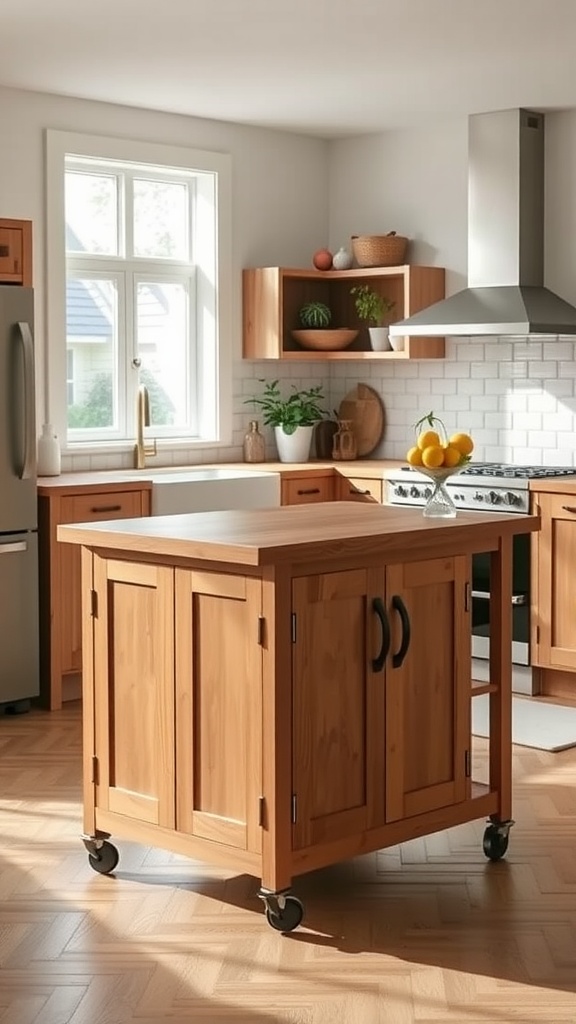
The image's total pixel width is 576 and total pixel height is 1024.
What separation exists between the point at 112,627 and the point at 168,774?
17.9 inches

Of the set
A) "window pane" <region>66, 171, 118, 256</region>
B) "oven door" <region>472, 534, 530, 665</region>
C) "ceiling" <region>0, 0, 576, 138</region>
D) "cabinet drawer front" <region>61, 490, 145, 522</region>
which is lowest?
"oven door" <region>472, 534, 530, 665</region>

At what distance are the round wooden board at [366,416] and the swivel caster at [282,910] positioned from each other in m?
4.76

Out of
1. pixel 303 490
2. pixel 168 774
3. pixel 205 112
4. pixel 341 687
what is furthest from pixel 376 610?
pixel 205 112

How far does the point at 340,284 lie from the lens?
8.58 metres

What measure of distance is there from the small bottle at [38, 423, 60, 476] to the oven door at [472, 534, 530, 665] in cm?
204

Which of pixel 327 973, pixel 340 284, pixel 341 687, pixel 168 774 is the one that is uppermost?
pixel 340 284

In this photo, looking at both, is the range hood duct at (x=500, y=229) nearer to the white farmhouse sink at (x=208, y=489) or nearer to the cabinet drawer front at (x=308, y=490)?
the cabinet drawer front at (x=308, y=490)

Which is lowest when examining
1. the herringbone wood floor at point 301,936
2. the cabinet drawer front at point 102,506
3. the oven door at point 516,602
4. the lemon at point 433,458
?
the herringbone wood floor at point 301,936

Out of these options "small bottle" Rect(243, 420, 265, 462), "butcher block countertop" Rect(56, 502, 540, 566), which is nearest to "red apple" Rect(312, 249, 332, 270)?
"small bottle" Rect(243, 420, 265, 462)

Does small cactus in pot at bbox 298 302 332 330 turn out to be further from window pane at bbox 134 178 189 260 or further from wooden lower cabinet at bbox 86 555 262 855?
wooden lower cabinet at bbox 86 555 262 855

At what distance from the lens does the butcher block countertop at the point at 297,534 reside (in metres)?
3.87

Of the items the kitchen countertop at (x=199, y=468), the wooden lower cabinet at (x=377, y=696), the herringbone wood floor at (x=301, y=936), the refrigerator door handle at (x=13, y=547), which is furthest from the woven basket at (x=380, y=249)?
the wooden lower cabinet at (x=377, y=696)

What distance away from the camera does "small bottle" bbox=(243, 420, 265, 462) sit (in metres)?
8.16

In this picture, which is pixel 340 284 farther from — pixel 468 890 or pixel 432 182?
pixel 468 890
